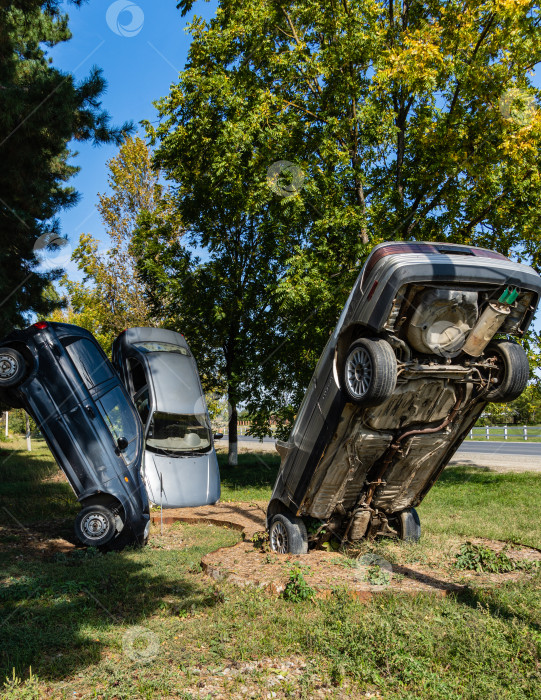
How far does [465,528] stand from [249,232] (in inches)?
455

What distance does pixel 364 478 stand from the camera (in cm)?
639

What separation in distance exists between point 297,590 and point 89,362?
4.81 m

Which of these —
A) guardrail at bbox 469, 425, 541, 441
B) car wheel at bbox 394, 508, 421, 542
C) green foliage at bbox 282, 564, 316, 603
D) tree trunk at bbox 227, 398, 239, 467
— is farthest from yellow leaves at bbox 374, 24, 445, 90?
Answer: guardrail at bbox 469, 425, 541, 441

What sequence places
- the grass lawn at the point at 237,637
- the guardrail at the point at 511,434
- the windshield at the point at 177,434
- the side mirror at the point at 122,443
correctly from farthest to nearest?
the guardrail at the point at 511,434
the windshield at the point at 177,434
the side mirror at the point at 122,443
the grass lawn at the point at 237,637

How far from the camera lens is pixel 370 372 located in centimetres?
520

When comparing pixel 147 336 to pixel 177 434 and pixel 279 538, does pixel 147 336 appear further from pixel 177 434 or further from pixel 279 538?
pixel 279 538

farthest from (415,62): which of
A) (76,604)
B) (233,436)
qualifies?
(233,436)

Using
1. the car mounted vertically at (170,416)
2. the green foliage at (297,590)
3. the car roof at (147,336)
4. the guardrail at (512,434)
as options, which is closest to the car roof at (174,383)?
the car mounted vertically at (170,416)

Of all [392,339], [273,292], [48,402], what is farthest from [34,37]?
[392,339]

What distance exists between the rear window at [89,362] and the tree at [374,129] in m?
4.54

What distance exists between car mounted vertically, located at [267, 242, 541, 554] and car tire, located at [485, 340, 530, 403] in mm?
11

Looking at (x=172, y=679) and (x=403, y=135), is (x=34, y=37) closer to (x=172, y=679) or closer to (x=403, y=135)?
(x=403, y=135)

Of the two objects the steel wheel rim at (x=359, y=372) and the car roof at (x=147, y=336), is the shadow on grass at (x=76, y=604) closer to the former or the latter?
the steel wheel rim at (x=359, y=372)

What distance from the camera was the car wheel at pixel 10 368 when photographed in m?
7.82
